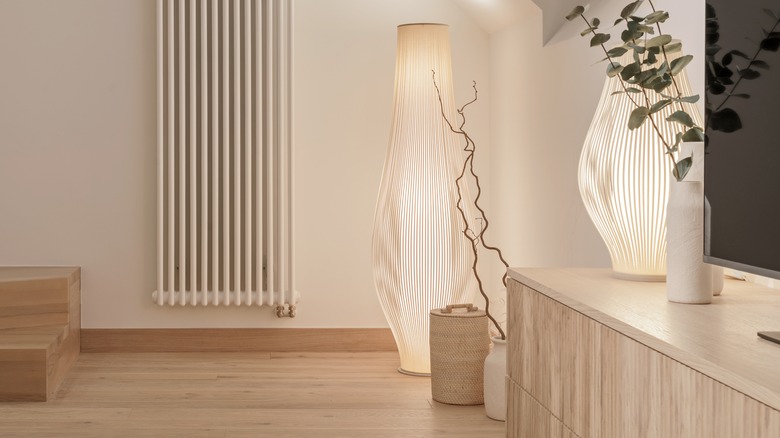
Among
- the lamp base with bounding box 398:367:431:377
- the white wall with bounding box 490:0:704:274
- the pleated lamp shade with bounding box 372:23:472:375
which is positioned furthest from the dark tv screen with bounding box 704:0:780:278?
the lamp base with bounding box 398:367:431:377

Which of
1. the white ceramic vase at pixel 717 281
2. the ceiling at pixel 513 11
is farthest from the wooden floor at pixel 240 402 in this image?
the ceiling at pixel 513 11

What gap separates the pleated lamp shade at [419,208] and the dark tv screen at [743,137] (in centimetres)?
209

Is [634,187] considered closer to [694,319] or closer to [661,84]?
[661,84]

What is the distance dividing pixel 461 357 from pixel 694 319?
1.86 m

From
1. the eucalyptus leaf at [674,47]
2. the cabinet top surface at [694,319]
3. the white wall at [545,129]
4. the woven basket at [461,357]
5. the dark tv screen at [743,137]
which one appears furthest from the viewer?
the woven basket at [461,357]

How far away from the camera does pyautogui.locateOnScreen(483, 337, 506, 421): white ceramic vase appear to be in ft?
10.0

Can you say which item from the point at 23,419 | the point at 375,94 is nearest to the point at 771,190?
the point at 23,419

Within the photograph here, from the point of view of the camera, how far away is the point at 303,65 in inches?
168

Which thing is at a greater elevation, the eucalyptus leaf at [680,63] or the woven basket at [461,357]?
the eucalyptus leaf at [680,63]

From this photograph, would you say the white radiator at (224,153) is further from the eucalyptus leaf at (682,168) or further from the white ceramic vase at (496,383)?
the eucalyptus leaf at (682,168)

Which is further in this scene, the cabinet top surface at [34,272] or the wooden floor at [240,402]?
the cabinet top surface at [34,272]

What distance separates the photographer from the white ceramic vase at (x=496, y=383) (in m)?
3.06

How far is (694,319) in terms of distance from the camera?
1.48 meters

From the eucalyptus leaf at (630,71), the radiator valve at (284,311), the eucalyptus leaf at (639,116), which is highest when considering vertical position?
the eucalyptus leaf at (630,71)
